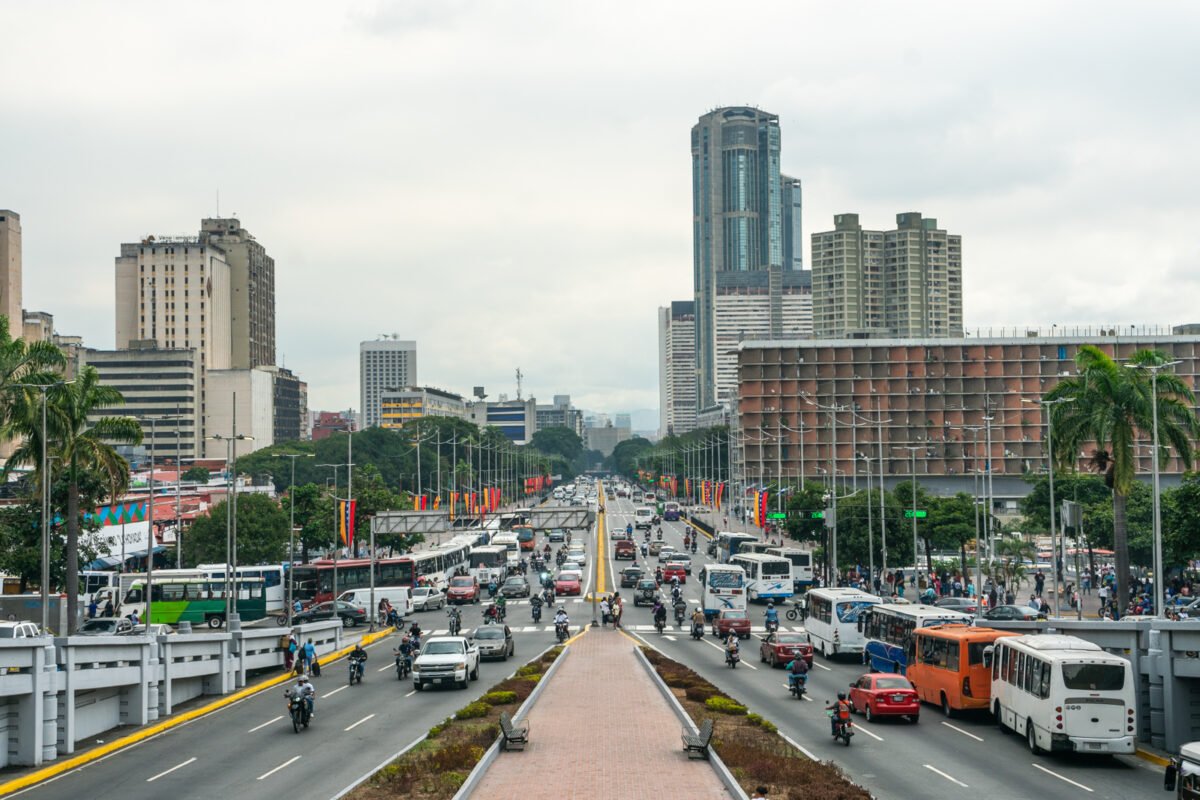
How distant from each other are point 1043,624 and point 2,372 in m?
37.5

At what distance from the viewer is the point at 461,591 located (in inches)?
3113

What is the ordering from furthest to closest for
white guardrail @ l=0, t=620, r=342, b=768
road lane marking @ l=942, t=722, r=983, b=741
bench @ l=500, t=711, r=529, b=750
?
1. road lane marking @ l=942, t=722, r=983, b=741
2. white guardrail @ l=0, t=620, r=342, b=768
3. bench @ l=500, t=711, r=529, b=750

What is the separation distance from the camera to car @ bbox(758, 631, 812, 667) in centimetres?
4762

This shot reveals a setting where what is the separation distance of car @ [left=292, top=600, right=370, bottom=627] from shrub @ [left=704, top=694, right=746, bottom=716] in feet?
121

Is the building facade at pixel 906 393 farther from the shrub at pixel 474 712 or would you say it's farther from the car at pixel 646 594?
the shrub at pixel 474 712

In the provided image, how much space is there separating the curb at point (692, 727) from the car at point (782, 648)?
537cm

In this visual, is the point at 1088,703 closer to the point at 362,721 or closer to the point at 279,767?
the point at 279,767

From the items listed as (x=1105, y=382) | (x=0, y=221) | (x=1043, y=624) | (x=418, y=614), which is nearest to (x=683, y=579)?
(x=418, y=614)

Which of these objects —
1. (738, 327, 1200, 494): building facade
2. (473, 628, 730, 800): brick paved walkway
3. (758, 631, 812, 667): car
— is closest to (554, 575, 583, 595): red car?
(758, 631, 812, 667): car

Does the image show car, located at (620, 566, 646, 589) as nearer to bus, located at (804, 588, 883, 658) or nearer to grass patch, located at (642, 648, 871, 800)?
bus, located at (804, 588, 883, 658)

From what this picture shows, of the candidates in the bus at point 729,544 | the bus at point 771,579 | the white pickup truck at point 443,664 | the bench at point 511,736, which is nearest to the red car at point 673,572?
the bus at point 729,544

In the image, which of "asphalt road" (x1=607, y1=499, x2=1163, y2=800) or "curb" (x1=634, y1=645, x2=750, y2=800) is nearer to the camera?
"curb" (x1=634, y1=645, x2=750, y2=800)

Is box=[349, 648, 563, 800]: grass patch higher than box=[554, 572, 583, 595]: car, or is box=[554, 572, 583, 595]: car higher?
box=[349, 648, 563, 800]: grass patch

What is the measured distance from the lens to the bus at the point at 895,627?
4206cm
